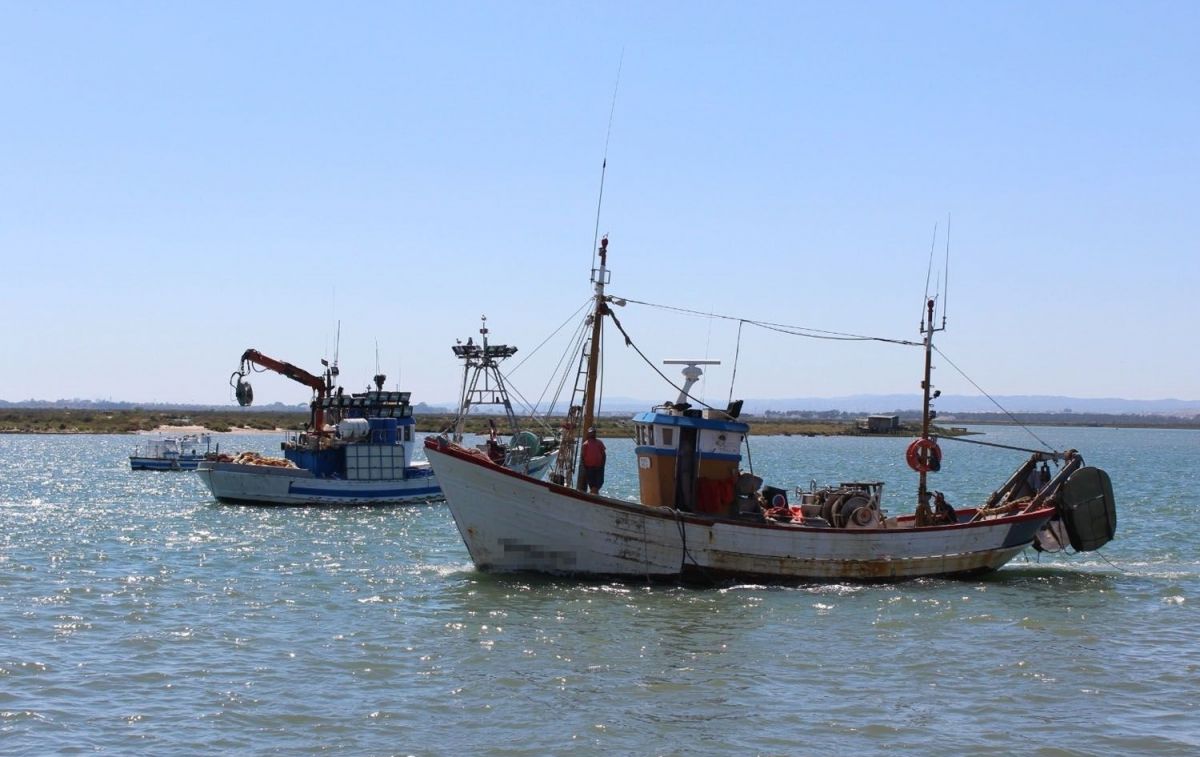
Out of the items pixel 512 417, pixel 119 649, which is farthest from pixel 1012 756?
pixel 512 417

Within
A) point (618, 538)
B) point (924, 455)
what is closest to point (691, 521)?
point (618, 538)

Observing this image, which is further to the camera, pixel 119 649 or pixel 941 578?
pixel 941 578

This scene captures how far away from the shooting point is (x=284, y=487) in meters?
43.2

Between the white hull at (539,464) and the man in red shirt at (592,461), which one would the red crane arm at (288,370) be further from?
the man in red shirt at (592,461)

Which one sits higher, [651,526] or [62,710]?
[651,526]

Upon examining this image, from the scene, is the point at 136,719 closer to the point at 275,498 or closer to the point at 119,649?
the point at 119,649

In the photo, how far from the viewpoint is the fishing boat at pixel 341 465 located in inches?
1705

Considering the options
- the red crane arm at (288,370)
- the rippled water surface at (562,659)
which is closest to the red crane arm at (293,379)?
the red crane arm at (288,370)

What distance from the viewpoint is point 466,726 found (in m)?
14.3

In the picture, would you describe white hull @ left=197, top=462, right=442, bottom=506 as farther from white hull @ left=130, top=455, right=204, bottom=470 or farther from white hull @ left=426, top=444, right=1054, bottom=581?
white hull @ left=130, top=455, right=204, bottom=470

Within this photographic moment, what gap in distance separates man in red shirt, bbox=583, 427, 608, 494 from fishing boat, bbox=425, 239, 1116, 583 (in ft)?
0.76

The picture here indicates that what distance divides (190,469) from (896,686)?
56.6 meters

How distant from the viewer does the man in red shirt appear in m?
24.1

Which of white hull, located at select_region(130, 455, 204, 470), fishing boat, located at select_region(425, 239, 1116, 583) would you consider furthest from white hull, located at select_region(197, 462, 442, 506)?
white hull, located at select_region(130, 455, 204, 470)
